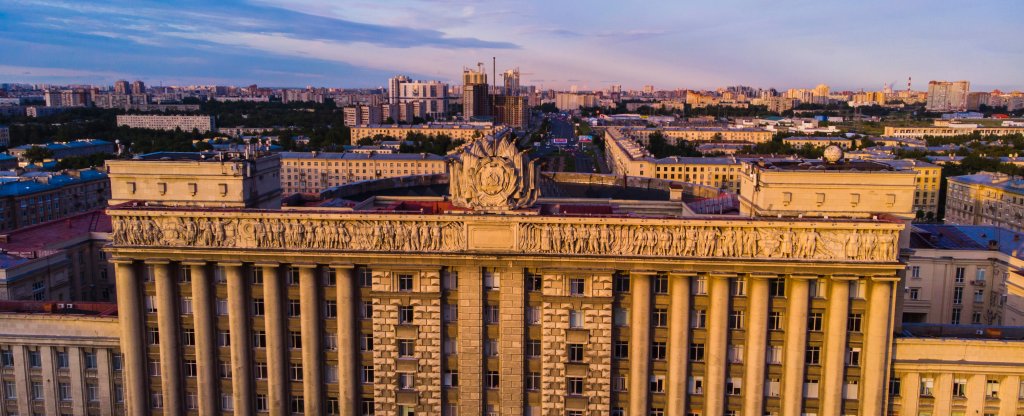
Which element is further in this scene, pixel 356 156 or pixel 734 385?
pixel 356 156

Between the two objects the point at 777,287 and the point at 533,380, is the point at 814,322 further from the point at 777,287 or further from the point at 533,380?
the point at 533,380

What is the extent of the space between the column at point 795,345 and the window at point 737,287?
6.45 feet

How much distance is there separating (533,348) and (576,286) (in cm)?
382

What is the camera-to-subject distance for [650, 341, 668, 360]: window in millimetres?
36094

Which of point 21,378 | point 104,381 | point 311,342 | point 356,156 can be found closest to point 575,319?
point 311,342

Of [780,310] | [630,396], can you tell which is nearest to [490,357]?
[630,396]

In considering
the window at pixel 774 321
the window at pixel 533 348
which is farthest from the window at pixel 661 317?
→ the window at pixel 533 348

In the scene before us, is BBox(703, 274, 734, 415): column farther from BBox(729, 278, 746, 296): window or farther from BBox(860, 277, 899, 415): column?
BBox(860, 277, 899, 415): column

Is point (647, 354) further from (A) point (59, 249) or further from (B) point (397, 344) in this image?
(A) point (59, 249)

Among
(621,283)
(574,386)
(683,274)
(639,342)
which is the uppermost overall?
(683,274)

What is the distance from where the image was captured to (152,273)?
1491 inches

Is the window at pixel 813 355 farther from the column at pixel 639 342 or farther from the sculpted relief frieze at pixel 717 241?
the column at pixel 639 342

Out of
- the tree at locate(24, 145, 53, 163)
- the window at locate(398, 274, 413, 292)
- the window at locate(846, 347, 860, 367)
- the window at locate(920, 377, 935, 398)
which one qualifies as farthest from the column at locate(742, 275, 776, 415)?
the tree at locate(24, 145, 53, 163)

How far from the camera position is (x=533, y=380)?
121ft
